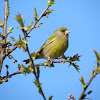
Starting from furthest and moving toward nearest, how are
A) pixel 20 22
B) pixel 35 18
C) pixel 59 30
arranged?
pixel 59 30 → pixel 35 18 → pixel 20 22

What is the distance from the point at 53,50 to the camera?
13.2 ft

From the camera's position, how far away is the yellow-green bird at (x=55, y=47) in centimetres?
401

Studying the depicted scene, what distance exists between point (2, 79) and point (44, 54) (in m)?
2.35

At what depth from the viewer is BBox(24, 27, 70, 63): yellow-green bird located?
13.2ft

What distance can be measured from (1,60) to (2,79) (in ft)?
0.75

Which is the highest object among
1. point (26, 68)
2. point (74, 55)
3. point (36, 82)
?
point (74, 55)

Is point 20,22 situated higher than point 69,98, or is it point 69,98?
point 20,22

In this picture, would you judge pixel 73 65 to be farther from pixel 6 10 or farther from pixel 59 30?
pixel 59 30

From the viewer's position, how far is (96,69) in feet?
4.08

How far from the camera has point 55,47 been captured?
4.07 m

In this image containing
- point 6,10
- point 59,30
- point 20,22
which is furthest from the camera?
point 59,30

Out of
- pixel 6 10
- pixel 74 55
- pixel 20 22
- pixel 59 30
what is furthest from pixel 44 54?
pixel 20 22

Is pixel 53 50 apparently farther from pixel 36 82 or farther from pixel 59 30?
pixel 36 82

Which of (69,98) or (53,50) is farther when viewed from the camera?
(53,50)
